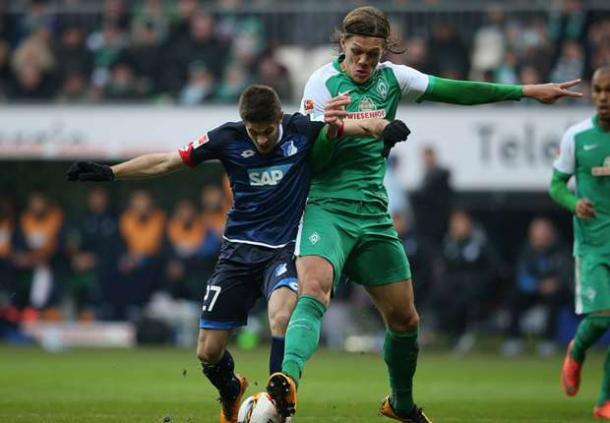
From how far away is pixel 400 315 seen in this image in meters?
9.27

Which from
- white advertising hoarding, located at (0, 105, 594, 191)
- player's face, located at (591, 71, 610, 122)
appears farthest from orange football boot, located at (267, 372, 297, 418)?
white advertising hoarding, located at (0, 105, 594, 191)

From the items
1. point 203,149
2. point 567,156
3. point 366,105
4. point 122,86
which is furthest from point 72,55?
point 366,105

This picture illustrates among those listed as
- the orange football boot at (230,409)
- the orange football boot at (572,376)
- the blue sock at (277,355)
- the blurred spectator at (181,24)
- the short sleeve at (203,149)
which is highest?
the blurred spectator at (181,24)

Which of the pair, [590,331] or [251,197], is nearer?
[251,197]

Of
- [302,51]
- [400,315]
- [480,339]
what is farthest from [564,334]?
[400,315]

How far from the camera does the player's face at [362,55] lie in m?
9.02

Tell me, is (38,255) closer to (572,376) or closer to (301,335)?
(572,376)

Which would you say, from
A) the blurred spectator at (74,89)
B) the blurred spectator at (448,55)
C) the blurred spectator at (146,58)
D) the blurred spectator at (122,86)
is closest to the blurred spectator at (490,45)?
the blurred spectator at (448,55)

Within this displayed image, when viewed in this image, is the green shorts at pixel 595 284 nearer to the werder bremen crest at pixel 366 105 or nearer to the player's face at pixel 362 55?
the werder bremen crest at pixel 366 105

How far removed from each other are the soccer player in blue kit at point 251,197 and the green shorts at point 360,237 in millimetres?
313

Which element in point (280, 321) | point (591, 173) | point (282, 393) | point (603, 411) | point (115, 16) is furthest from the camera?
point (115, 16)

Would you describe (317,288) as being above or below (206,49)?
below

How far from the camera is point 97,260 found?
2148 centimetres

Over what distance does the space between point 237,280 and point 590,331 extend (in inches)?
134
